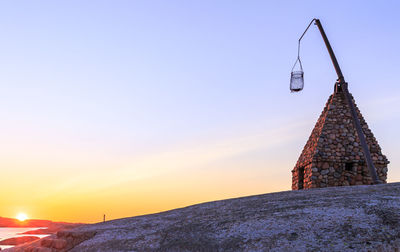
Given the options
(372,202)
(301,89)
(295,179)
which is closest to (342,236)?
(372,202)

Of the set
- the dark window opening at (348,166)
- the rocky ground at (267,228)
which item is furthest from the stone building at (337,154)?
the rocky ground at (267,228)

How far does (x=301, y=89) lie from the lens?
42.9ft

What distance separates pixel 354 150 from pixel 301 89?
130 inches

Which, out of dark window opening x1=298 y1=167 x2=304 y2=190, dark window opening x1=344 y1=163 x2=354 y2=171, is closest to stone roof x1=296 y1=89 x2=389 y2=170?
dark window opening x1=344 y1=163 x2=354 y2=171

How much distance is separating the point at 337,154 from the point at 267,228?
9563 millimetres

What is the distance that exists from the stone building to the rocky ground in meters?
6.38

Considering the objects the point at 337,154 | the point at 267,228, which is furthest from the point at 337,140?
the point at 267,228

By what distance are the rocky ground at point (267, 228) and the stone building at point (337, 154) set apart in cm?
638

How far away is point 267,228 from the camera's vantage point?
17.5ft

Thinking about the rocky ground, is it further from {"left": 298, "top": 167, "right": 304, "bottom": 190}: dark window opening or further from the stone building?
{"left": 298, "top": 167, "right": 304, "bottom": 190}: dark window opening

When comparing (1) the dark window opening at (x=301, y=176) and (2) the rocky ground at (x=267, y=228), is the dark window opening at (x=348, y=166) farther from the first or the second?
(2) the rocky ground at (x=267, y=228)

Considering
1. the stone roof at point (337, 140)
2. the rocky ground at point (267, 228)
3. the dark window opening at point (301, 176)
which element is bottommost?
the rocky ground at point (267, 228)

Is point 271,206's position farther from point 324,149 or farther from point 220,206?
point 324,149

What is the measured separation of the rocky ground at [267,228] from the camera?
475 centimetres
